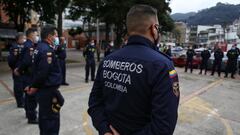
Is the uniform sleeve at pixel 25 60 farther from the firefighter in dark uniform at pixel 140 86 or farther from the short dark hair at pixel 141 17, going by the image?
the short dark hair at pixel 141 17

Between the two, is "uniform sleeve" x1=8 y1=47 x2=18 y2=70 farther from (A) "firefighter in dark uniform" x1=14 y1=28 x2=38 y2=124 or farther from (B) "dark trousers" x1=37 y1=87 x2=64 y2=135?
(B) "dark trousers" x1=37 y1=87 x2=64 y2=135

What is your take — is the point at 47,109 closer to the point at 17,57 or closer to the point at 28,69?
the point at 28,69

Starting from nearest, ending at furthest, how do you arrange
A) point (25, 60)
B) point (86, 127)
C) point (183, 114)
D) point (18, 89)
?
point (86, 127)
point (25, 60)
point (18, 89)
point (183, 114)

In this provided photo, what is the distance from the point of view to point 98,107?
2.04m

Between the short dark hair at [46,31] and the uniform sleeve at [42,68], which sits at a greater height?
the short dark hair at [46,31]

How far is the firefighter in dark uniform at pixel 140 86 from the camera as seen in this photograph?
158 cm

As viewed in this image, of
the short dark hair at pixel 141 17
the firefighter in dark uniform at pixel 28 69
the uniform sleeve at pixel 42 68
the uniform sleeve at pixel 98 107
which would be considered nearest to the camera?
→ the short dark hair at pixel 141 17

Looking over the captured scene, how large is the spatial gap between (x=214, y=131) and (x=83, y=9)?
19032mm

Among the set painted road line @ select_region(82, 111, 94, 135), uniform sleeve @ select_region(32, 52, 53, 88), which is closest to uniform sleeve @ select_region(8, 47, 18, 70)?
painted road line @ select_region(82, 111, 94, 135)

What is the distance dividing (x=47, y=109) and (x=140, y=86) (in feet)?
7.57

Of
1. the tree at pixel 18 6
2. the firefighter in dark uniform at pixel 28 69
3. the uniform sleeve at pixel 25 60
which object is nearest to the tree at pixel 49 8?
the tree at pixel 18 6

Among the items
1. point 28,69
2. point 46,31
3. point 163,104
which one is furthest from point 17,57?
point 163,104

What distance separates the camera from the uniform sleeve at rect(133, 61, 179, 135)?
157 cm

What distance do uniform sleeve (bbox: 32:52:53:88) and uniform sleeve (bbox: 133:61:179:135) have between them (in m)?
2.31
